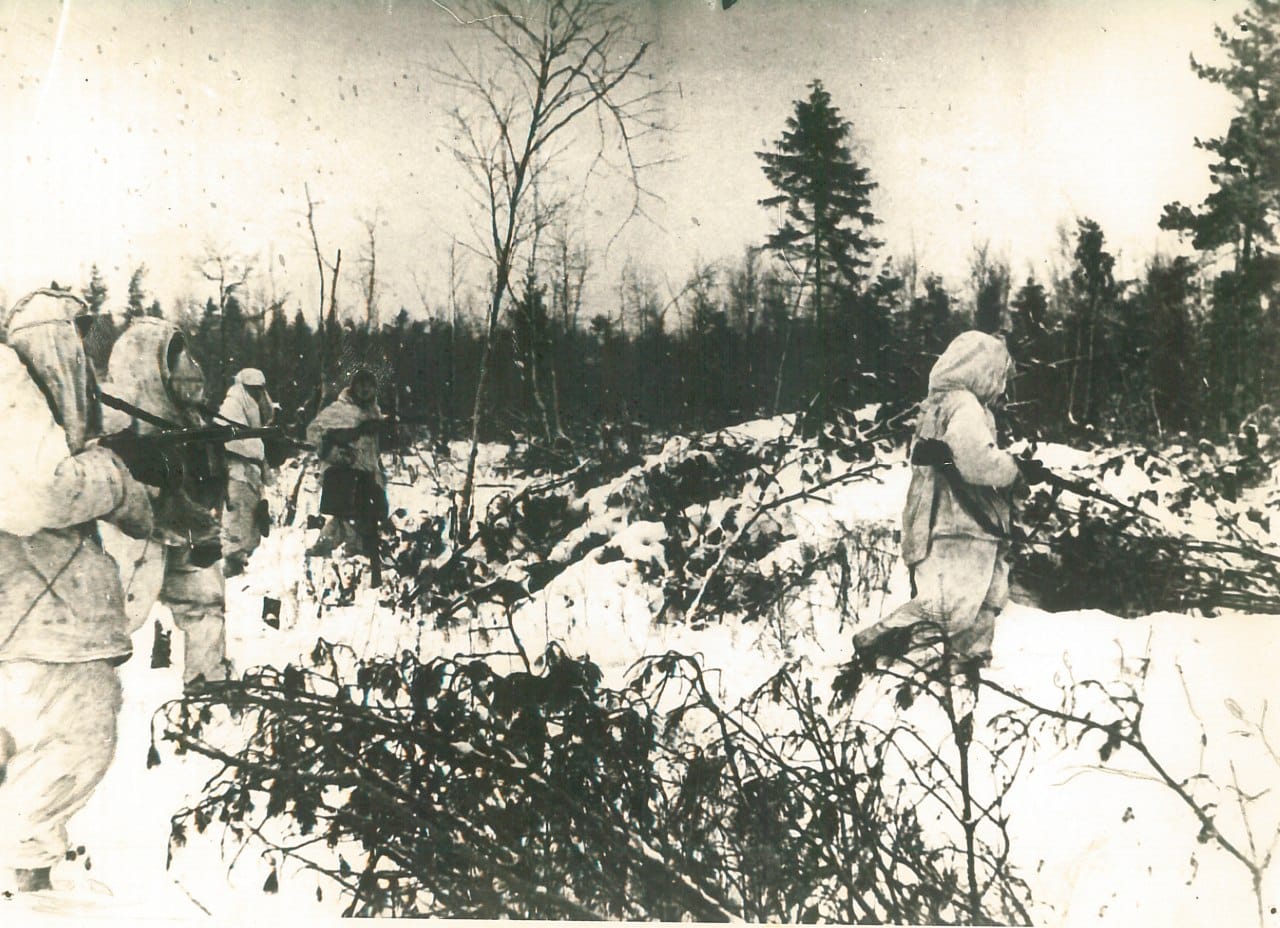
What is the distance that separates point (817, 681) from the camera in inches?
126

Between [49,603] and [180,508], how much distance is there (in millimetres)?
471

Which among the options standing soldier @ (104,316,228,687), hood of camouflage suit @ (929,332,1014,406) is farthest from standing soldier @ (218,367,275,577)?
hood of camouflage suit @ (929,332,1014,406)

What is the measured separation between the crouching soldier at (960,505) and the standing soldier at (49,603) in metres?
2.46

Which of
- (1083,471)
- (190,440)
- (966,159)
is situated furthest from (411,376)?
(1083,471)

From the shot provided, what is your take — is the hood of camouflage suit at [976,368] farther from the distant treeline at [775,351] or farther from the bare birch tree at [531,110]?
the bare birch tree at [531,110]

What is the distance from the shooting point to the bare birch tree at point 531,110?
3295 mm

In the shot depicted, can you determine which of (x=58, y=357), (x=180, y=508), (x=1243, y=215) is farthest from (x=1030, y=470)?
(x=58, y=357)

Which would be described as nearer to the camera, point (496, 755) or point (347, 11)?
point (496, 755)

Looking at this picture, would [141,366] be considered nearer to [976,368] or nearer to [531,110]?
[531,110]

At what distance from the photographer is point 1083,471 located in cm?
325

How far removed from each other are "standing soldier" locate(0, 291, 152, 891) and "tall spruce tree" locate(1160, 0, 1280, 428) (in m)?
3.49

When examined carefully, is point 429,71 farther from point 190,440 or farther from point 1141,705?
point 1141,705

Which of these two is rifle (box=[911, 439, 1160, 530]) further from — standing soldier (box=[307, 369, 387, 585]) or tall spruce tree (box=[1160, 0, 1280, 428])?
standing soldier (box=[307, 369, 387, 585])

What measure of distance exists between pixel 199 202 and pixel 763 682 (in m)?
2.34
